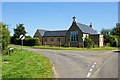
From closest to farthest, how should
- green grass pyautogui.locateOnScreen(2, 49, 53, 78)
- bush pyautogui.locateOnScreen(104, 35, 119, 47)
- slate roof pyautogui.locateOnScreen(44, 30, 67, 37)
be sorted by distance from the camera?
green grass pyautogui.locateOnScreen(2, 49, 53, 78), bush pyautogui.locateOnScreen(104, 35, 119, 47), slate roof pyautogui.locateOnScreen(44, 30, 67, 37)

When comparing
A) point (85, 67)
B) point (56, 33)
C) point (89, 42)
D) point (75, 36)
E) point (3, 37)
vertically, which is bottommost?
point (85, 67)

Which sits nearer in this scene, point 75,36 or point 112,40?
point 75,36

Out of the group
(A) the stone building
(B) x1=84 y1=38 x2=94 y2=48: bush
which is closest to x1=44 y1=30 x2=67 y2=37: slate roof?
(A) the stone building

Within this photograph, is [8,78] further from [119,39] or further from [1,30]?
[119,39]

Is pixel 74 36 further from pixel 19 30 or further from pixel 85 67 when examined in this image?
pixel 85 67

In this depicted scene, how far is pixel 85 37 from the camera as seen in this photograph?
187 ft

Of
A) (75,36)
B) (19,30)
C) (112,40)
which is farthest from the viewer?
(19,30)

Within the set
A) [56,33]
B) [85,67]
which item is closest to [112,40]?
[56,33]

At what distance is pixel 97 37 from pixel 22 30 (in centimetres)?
2436

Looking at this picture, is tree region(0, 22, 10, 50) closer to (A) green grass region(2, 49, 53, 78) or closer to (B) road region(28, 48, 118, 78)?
(B) road region(28, 48, 118, 78)

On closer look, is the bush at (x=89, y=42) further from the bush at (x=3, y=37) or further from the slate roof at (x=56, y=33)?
the bush at (x=3, y=37)

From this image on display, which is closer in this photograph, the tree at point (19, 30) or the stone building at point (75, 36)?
the stone building at point (75, 36)

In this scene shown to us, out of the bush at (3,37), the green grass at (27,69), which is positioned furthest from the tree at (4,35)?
the green grass at (27,69)

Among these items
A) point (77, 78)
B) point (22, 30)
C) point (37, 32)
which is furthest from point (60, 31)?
point (77, 78)
